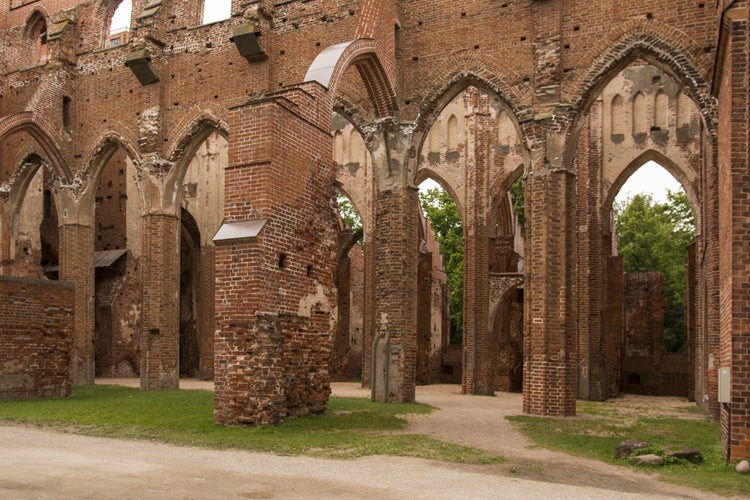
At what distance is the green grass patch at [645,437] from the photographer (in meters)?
7.00

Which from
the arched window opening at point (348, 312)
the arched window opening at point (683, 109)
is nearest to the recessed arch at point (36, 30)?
the arched window opening at point (348, 312)

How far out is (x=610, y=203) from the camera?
19.6m

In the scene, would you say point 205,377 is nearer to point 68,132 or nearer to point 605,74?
point 68,132

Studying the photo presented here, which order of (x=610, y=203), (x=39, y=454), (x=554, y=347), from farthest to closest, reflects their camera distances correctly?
(x=610, y=203) → (x=554, y=347) → (x=39, y=454)

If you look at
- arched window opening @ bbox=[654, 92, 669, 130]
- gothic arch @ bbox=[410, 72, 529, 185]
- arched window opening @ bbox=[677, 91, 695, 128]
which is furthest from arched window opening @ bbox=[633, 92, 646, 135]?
gothic arch @ bbox=[410, 72, 529, 185]

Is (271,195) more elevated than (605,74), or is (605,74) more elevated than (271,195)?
(605,74)

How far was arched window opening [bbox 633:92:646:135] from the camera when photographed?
19.6 meters

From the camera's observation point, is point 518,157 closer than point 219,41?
No

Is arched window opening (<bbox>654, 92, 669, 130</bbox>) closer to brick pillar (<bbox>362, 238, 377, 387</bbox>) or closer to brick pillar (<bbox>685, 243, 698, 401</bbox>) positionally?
brick pillar (<bbox>685, 243, 698, 401</bbox>)

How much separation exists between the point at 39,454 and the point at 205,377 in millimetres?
16422

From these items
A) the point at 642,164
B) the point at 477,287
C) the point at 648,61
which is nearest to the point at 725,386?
the point at 648,61

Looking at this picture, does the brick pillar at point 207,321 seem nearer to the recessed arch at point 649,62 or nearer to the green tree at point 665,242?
the recessed arch at point 649,62

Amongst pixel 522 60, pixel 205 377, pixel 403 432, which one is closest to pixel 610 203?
pixel 522 60

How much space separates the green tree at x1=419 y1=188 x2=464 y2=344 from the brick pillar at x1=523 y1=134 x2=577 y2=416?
19543mm
